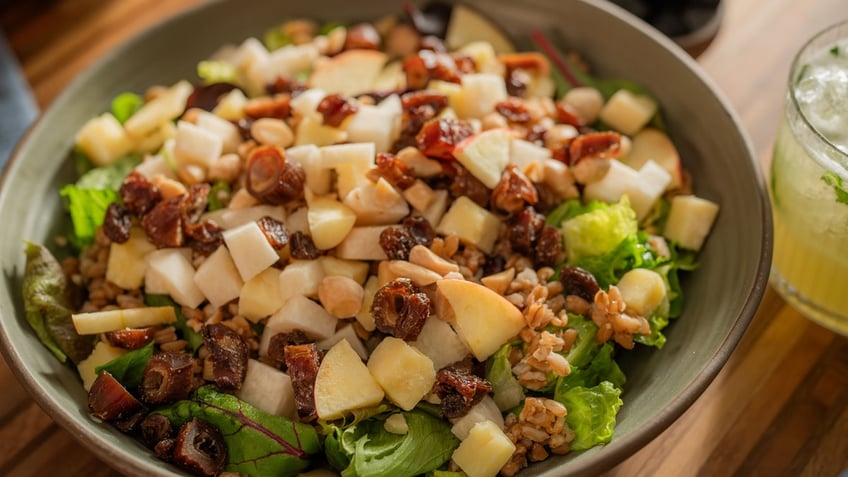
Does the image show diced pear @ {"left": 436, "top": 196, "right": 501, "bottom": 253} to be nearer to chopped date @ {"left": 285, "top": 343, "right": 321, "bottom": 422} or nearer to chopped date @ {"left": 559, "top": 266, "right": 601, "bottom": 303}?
chopped date @ {"left": 559, "top": 266, "right": 601, "bottom": 303}

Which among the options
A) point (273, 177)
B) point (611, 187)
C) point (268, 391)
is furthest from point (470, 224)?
point (268, 391)

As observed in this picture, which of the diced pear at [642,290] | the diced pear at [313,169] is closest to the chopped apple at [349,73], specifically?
the diced pear at [313,169]

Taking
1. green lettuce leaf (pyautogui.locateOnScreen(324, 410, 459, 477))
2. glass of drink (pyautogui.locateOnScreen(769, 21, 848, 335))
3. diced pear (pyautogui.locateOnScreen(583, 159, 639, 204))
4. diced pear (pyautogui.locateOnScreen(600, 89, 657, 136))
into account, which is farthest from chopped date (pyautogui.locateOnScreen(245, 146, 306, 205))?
glass of drink (pyautogui.locateOnScreen(769, 21, 848, 335))

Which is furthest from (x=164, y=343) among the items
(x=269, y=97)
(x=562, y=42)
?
(x=562, y=42)

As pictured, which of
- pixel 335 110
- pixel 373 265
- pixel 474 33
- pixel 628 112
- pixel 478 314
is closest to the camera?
pixel 478 314

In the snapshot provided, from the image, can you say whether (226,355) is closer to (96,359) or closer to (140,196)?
(96,359)

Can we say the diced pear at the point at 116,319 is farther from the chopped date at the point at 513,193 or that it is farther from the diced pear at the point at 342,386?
the chopped date at the point at 513,193
